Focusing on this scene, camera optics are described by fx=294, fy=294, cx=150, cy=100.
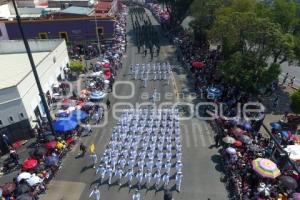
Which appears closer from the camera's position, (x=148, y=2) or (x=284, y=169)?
(x=284, y=169)

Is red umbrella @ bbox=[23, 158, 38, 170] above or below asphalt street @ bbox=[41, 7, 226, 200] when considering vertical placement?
above

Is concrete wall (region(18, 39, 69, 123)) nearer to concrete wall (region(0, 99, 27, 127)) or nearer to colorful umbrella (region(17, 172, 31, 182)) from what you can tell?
concrete wall (region(0, 99, 27, 127))

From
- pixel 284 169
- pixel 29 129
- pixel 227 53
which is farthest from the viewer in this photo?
pixel 227 53

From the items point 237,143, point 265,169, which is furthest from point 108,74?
point 265,169

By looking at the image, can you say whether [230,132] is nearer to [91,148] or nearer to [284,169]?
[284,169]

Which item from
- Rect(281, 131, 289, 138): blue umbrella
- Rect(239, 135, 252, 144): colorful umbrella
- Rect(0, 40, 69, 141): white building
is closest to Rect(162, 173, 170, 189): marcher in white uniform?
Rect(239, 135, 252, 144): colorful umbrella

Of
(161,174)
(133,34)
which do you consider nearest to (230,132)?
(161,174)
